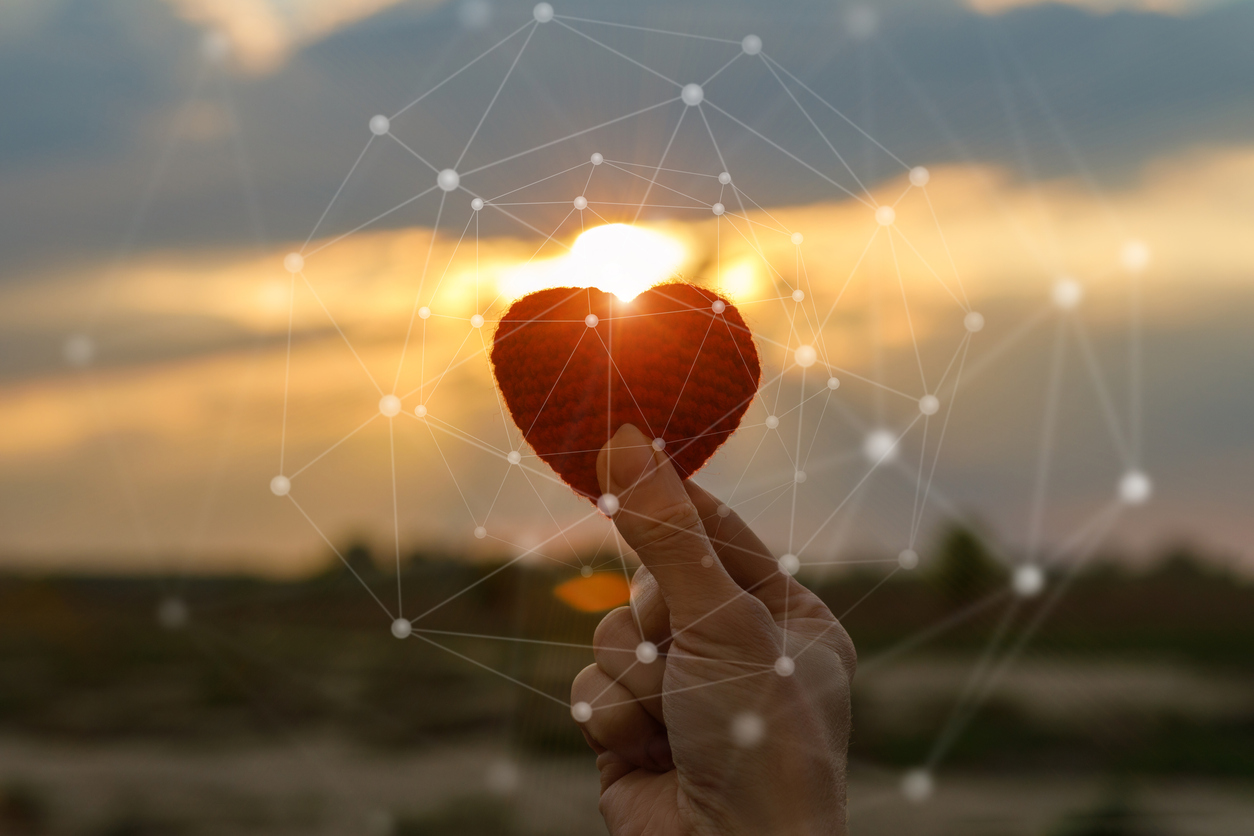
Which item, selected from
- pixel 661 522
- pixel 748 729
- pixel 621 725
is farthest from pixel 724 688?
pixel 621 725

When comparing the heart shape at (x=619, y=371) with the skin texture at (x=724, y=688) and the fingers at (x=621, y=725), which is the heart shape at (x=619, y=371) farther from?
the fingers at (x=621, y=725)

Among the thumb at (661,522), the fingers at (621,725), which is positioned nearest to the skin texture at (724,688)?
the thumb at (661,522)

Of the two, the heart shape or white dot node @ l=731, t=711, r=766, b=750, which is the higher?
the heart shape

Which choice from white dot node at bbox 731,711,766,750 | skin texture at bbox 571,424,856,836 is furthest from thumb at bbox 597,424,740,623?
white dot node at bbox 731,711,766,750

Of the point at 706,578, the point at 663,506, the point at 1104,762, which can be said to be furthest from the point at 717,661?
the point at 1104,762

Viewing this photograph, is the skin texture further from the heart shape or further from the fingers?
the fingers
